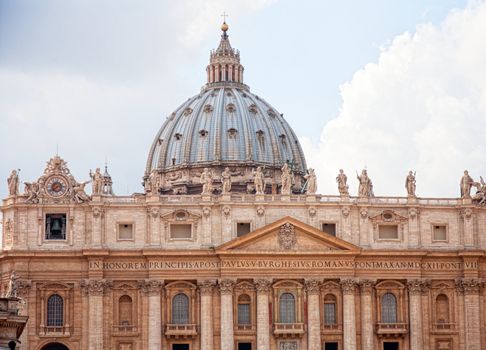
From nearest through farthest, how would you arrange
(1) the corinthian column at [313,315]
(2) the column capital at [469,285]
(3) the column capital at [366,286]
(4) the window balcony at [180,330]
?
(4) the window balcony at [180,330] < (1) the corinthian column at [313,315] < (3) the column capital at [366,286] < (2) the column capital at [469,285]

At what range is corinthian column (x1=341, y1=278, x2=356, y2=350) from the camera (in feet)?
359

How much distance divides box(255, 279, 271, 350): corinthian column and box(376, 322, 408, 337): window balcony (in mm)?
8689

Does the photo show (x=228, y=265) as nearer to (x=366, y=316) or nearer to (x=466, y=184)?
(x=366, y=316)

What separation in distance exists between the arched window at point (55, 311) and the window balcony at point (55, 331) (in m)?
0.42

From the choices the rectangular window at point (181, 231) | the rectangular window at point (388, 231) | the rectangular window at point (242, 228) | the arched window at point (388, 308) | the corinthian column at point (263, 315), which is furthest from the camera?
the rectangular window at point (388, 231)

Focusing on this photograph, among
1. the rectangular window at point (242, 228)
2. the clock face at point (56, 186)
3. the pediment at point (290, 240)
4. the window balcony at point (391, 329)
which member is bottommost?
the window balcony at point (391, 329)

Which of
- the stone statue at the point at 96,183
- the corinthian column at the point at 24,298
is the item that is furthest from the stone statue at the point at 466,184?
the corinthian column at the point at 24,298

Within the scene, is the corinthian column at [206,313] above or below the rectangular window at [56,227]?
below

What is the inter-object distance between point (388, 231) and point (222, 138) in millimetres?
42444

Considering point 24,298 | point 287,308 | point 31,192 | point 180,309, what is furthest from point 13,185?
point 287,308

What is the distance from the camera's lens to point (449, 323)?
111688 mm

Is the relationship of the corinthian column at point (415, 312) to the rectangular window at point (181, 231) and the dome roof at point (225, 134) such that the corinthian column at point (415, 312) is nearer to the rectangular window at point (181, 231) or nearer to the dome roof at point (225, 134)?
the rectangular window at point (181, 231)

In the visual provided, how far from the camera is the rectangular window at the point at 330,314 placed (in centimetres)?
11075

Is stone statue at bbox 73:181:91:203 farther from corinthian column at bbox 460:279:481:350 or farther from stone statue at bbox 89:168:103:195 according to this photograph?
corinthian column at bbox 460:279:481:350
